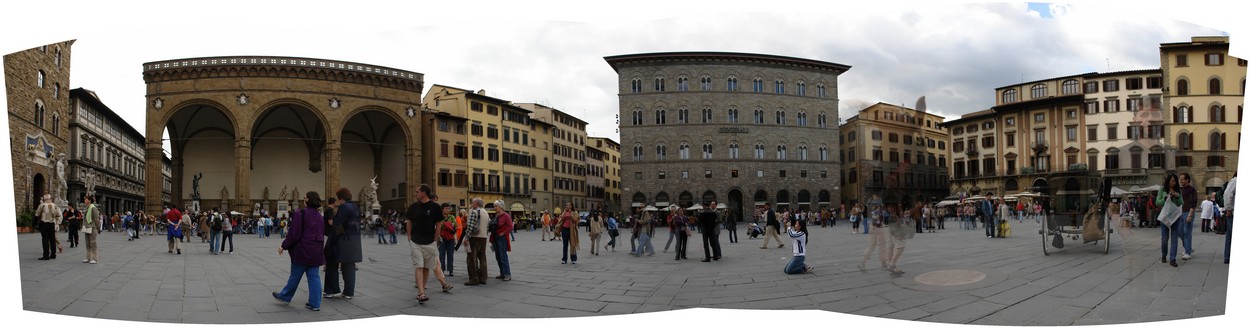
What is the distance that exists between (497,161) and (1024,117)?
486cm

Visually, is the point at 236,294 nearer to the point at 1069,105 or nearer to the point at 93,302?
the point at 93,302

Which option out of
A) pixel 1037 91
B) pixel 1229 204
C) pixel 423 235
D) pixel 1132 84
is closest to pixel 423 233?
pixel 423 235

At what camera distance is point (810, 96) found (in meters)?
5.55

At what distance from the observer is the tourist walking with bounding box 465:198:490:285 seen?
6266 mm

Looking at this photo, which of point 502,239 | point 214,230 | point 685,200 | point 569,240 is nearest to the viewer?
point 685,200

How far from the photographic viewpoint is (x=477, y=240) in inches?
261

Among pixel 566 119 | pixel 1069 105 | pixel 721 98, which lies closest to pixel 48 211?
pixel 566 119

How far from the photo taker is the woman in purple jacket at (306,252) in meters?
5.64

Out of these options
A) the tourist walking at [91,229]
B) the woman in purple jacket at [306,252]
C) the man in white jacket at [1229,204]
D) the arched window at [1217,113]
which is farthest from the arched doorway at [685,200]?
the tourist walking at [91,229]

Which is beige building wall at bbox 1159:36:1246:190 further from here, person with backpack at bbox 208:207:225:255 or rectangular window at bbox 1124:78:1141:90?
person with backpack at bbox 208:207:225:255

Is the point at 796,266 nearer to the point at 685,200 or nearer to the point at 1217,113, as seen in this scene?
the point at 685,200

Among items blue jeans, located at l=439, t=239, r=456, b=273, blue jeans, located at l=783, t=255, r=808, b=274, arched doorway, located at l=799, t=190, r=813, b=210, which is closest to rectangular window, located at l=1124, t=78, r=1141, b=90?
arched doorway, located at l=799, t=190, r=813, b=210

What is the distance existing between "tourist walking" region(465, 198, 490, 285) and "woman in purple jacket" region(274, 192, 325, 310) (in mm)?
1310

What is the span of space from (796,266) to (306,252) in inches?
170
